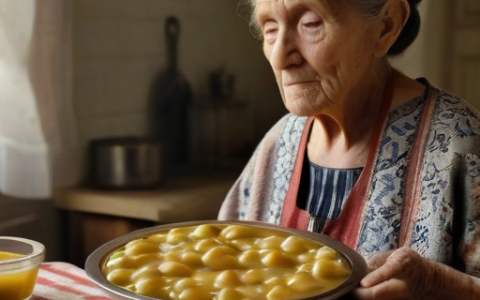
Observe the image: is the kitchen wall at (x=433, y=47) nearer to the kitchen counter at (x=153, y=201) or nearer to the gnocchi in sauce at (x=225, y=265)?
the kitchen counter at (x=153, y=201)

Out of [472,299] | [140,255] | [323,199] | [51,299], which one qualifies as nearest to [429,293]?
[472,299]

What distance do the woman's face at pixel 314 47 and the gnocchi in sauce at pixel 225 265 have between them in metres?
0.30

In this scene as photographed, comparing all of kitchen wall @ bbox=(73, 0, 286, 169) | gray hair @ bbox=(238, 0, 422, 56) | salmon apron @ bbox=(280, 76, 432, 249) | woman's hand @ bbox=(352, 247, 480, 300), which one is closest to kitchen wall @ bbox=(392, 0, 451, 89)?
kitchen wall @ bbox=(73, 0, 286, 169)

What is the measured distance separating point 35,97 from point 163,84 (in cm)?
60

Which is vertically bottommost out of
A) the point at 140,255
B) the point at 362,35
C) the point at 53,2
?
the point at 140,255

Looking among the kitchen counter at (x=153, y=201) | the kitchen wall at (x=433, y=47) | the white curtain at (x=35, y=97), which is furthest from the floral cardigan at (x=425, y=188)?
the kitchen wall at (x=433, y=47)

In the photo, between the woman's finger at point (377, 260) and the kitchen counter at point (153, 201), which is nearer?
the woman's finger at point (377, 260)

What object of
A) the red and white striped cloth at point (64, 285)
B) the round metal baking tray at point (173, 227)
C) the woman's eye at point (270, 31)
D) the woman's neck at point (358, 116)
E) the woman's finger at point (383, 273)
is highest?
the woman's eye at point (270, 31)

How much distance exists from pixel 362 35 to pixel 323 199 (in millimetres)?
358

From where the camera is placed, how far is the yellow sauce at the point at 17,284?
106 cm

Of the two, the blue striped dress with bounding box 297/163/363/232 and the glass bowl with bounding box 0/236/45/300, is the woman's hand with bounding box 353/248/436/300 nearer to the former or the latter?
the blue striped dress with bounding box 297/163/363/232

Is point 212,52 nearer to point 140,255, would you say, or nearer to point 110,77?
point 110,77

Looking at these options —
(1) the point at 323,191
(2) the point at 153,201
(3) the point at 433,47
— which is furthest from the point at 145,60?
(1) the point at 323,191

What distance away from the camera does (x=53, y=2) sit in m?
2.25
